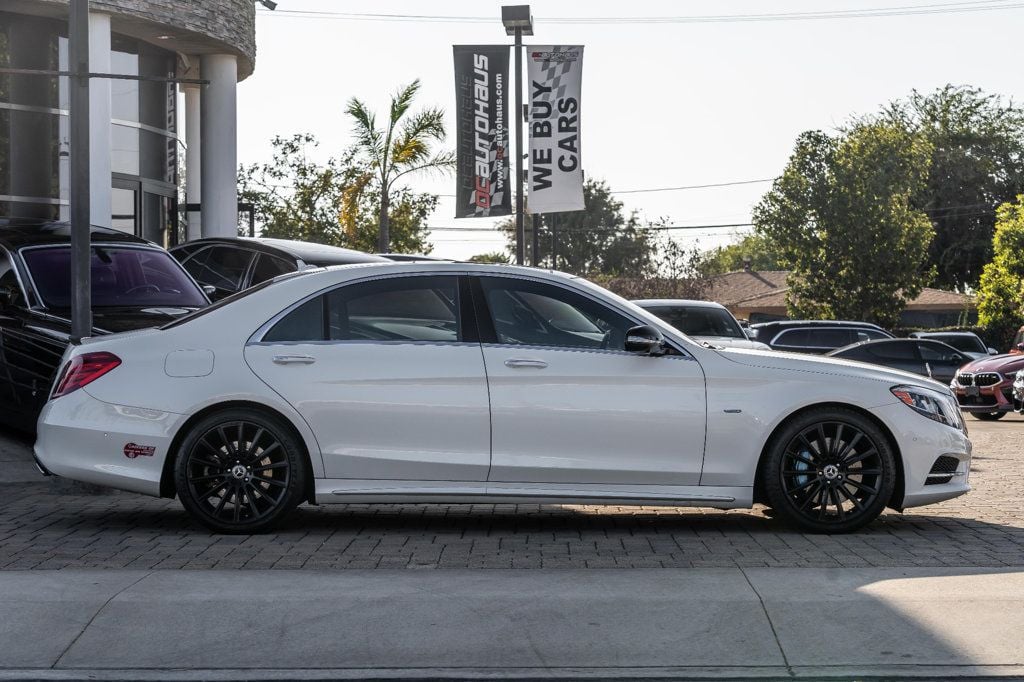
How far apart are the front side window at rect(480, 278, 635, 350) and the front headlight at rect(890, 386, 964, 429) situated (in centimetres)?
165

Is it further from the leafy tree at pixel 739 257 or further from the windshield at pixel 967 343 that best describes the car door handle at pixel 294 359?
the leafy tree at pixel 739 257

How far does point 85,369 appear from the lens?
8086 mm

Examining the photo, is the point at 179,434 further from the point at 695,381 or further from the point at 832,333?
the point at 832,333

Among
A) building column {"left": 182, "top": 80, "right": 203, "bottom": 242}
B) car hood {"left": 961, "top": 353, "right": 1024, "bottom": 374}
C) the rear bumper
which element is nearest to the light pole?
building column {"left": 182, "top": 80, "right": 203, "bottom": 242}

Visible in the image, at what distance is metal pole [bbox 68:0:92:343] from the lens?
34.9 feet

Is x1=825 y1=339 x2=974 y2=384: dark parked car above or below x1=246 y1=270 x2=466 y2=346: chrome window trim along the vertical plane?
below

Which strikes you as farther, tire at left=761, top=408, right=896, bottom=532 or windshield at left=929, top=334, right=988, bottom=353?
windshield at left=929, top=334, right=988, bottom=353

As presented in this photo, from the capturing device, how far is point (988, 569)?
6.80 metres

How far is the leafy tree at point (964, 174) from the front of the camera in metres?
74.6

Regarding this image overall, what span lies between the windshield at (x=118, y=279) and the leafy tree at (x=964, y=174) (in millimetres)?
65655

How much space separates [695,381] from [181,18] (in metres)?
16.0

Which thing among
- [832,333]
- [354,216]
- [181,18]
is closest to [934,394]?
[181,18]

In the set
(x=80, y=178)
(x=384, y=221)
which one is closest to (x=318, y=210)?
(x=384, y=221)

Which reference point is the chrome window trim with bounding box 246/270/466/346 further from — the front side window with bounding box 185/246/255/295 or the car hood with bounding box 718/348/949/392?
the front side window with bounding box 185/246/255/295
